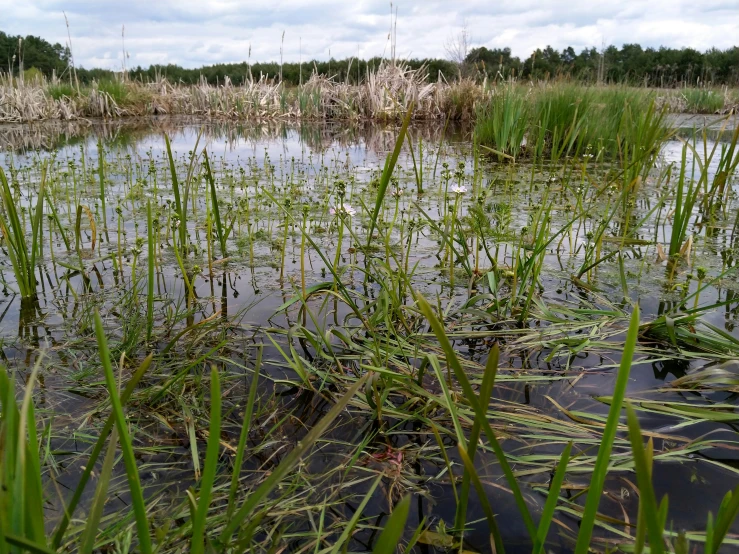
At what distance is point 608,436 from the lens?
1.80 ft

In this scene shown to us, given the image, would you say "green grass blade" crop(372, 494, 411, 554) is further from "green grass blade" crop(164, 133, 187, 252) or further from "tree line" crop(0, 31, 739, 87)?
"tree line" crop(0, 31, 739, 87)

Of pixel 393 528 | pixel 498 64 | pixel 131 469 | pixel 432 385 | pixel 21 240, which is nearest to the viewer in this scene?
pixel 393 528

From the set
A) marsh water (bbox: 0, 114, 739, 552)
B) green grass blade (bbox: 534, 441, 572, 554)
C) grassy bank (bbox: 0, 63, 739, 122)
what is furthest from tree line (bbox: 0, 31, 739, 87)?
green grass blade (bbox: 534, 441, 572, 554)

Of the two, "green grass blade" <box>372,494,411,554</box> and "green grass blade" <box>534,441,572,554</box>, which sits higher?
"green grass blade" <box>372,494,411,554</box>

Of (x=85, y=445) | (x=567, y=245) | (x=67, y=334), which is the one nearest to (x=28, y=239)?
(x=67, y=334)

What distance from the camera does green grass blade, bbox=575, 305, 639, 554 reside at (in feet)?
1.62

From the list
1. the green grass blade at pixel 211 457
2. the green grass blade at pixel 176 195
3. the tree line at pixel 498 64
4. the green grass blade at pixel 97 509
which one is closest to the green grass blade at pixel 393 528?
the green grass blade at pixel 211 457

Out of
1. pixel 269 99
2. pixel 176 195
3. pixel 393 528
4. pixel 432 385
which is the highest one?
pixel 269 99

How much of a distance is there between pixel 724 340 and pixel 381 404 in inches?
45.3

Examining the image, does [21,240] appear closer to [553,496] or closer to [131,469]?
[131,469]

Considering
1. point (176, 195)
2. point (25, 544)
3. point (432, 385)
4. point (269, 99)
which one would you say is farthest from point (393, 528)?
point (269, 99)

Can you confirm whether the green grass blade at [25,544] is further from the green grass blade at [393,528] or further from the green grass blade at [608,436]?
the green grass blade at [608,436]

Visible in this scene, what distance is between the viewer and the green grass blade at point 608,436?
0.49 m

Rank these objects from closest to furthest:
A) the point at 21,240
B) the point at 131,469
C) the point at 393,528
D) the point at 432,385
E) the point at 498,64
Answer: the point at 393,528 → the point at 131,469 → the point at 432,385 → the point at 21,240 → the point at 498,64
